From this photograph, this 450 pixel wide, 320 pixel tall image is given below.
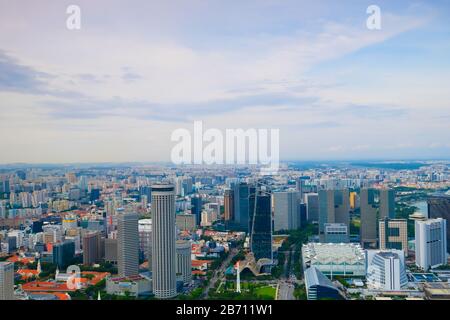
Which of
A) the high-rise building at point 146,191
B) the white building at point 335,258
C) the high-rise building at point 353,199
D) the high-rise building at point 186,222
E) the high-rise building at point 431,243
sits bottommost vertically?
the white building at point 335,258

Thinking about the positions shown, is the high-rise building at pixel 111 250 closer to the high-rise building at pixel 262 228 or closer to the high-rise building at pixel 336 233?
the high-rise building at pixel 262 228

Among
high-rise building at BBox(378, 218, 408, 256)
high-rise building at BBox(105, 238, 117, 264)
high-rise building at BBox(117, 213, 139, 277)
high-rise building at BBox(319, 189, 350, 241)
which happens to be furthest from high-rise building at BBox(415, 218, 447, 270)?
high-rise building at BBox(105, 238, 117, 264)

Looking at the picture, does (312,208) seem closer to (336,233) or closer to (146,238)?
(336,233)

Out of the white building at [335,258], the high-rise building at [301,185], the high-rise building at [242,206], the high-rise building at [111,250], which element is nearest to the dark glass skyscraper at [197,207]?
the high-rise building at [242,206]

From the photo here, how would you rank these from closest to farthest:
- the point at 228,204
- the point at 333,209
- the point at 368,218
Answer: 1. the point at 228,204
2. the point at 368,218
3. the point at 333,209

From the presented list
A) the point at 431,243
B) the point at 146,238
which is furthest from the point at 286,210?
the point at 146,238
